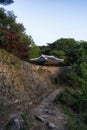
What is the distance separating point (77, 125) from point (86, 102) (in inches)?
139

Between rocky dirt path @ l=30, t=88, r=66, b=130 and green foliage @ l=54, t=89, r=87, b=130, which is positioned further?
green foliage @ l=54, t=89, r=87, b=130

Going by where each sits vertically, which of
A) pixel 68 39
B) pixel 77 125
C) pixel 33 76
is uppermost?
pixel 68 39

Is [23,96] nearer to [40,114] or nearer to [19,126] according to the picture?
[40,114]

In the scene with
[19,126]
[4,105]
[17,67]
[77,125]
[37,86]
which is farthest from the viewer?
[37,86]

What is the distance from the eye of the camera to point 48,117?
1101 centimetres

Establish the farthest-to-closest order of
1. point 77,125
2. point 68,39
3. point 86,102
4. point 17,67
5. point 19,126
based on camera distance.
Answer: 1. point 68,39
2. point 17,67
3. point 86,102
4. point 77,125
5. point 19,126

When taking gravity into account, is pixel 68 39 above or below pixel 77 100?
above

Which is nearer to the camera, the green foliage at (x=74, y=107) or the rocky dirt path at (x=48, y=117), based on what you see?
the rocky dirt path at (x=48, y=117)

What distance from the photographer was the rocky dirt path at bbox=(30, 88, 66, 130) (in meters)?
9.97

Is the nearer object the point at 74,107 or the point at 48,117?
the point at 48,117

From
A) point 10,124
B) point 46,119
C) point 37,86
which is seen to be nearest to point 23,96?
point 37,86

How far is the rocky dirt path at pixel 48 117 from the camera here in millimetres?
9966

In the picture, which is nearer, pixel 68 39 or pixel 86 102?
pixel 86 102

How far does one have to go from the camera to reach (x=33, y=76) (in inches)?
683
